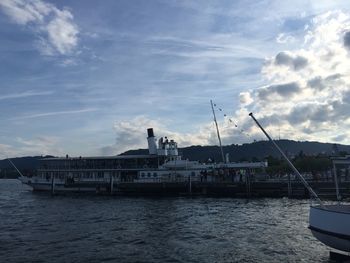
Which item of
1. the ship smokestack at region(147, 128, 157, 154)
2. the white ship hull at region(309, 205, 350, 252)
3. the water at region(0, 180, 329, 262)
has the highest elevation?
the ship smokestack at region(147, 128, 157, 154)

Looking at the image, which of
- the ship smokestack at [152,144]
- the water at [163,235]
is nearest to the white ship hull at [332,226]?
the water at [163,235]

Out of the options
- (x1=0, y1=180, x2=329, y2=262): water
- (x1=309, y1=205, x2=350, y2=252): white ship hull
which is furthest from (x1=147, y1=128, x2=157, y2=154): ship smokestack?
(x1=309, y1=205, x2=350, y2=252): white ship hull

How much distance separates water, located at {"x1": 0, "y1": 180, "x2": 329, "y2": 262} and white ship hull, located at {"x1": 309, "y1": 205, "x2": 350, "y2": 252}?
261 centimetres

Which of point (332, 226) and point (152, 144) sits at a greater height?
point (152, 144)

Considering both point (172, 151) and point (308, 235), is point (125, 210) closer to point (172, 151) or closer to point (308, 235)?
point (308, 235)

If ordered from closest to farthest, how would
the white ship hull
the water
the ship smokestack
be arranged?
the white ship hull, the water, the ship smokestack

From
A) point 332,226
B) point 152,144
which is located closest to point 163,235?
point 332,226

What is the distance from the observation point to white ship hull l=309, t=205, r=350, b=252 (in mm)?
19984

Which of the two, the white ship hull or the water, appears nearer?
the white ship hull

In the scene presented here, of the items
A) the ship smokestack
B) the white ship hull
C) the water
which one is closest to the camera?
the white ship hull

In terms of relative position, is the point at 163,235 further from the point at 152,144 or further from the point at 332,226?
the point at 152,144

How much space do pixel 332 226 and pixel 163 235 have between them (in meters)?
14.6

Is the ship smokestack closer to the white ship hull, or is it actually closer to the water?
the water

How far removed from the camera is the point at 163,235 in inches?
Answer: 1257
